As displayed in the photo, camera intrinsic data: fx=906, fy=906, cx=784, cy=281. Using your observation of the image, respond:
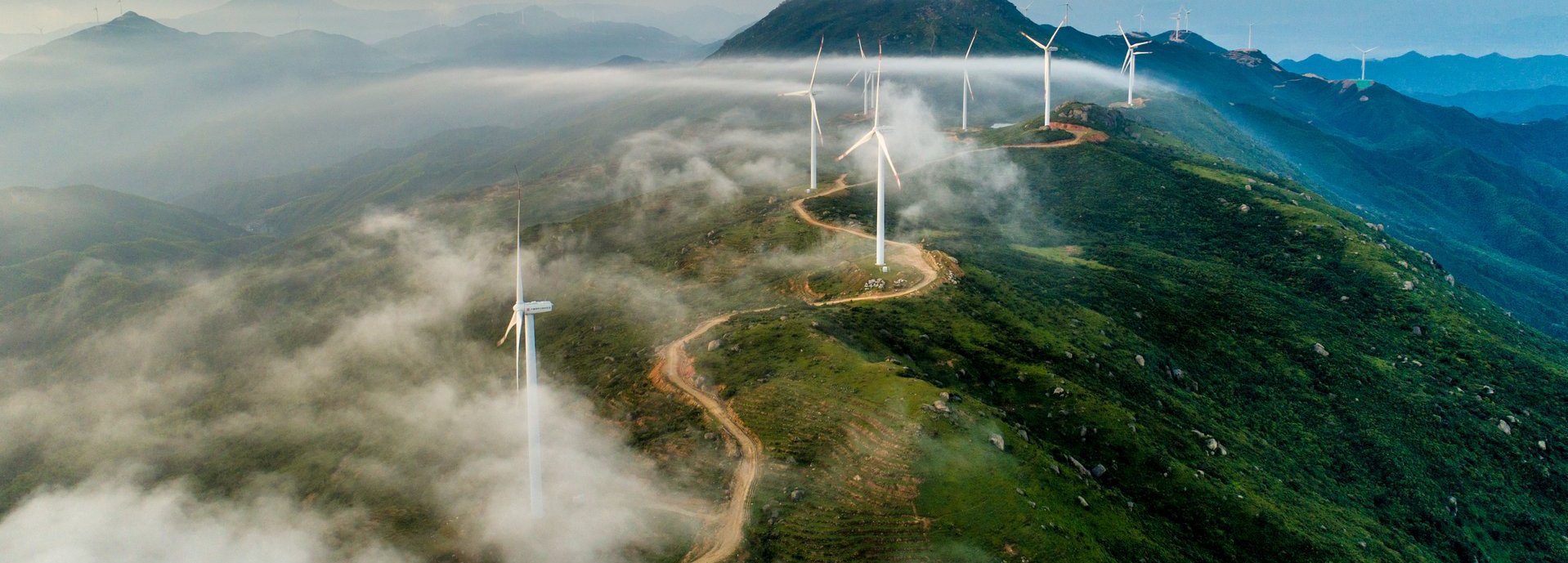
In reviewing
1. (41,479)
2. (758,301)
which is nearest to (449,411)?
(758,301)

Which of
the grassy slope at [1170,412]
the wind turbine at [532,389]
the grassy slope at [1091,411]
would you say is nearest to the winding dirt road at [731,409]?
the grassy slope at [1091,411]

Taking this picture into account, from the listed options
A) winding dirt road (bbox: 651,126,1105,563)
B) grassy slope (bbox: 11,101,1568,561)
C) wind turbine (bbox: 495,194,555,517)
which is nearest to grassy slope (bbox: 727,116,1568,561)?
grassy slope (bbox: 11,101,1568,561)

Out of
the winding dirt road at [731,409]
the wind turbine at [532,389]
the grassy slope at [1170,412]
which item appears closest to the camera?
the wind turbine at [532,389]

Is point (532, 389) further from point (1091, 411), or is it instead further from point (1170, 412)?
point (1170, 412)

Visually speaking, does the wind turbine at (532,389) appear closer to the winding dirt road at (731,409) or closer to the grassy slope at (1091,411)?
the grassy slope at (1091,411)

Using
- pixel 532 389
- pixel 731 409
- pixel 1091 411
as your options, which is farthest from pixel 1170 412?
pixel 532 389

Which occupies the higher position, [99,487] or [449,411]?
[449,411]

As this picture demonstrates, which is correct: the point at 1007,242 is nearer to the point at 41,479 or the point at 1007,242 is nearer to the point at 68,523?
the point at 68,523

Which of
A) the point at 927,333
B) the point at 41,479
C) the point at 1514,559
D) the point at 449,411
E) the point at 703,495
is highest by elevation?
the point at 927,333
